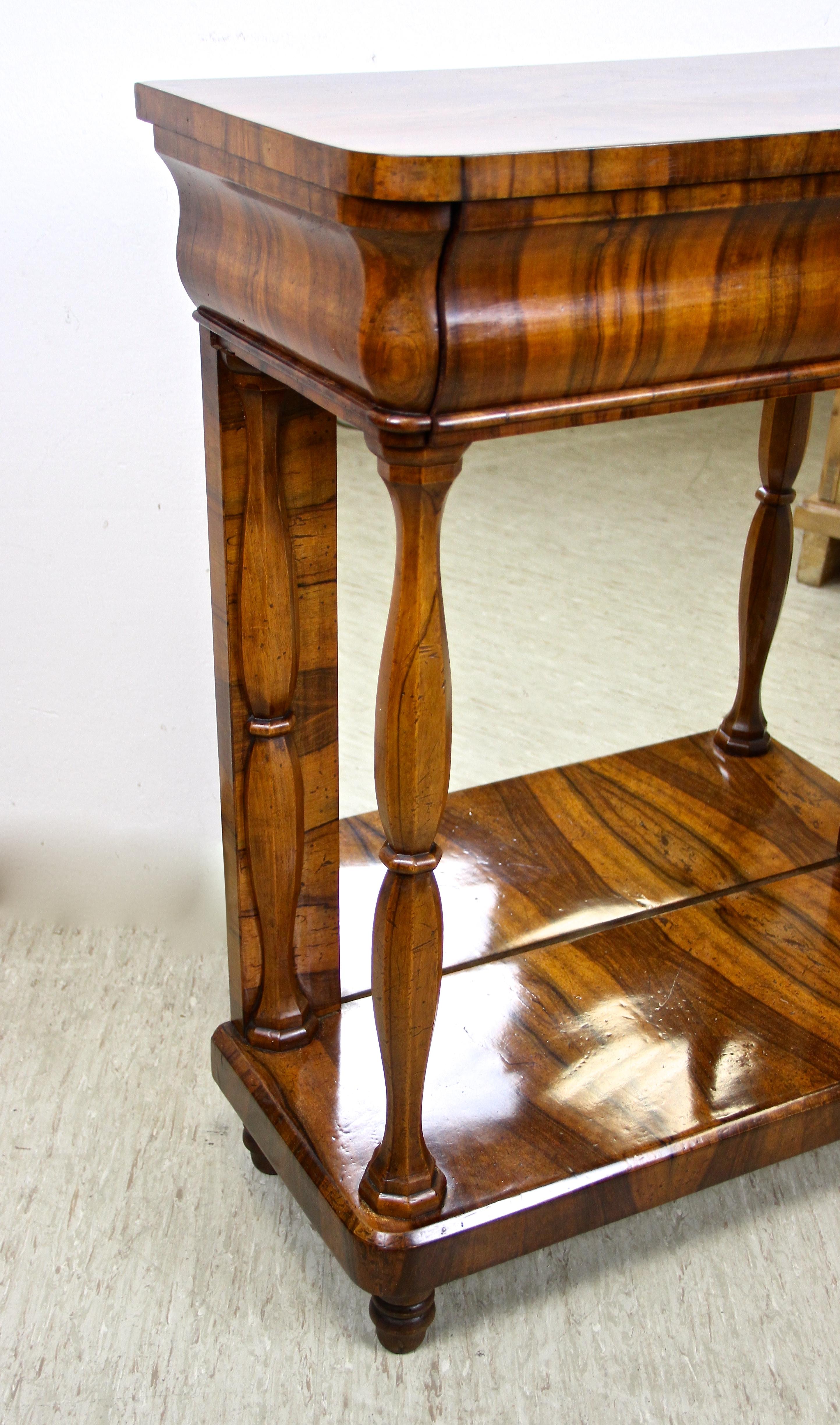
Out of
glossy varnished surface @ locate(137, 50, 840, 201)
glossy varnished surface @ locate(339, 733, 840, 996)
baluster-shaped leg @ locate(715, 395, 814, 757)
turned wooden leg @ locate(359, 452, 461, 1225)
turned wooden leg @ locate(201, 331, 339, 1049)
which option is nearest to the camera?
glossy varnished surface @ locate(137, 50, 840, 201)

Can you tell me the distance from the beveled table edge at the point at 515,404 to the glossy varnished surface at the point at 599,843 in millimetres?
663

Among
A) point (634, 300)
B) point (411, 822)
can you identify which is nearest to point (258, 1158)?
point (411, 822)

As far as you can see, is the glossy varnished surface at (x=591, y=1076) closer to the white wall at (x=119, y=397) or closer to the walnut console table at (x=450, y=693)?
the walnut console table at (x=450, y=693)

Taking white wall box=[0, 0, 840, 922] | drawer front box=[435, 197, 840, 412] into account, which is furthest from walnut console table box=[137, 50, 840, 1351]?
white wall box=[0, 0, 840, 922]

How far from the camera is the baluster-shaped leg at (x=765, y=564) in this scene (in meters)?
1.70

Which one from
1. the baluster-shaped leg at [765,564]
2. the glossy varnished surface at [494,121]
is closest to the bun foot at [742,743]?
the baluster-shaped leg at [765,564]

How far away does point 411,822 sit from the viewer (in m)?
0.98

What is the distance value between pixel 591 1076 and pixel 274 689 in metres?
0.47

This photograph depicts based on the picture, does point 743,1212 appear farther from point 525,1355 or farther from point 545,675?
point 545,675

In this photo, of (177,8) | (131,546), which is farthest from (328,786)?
(177,8)

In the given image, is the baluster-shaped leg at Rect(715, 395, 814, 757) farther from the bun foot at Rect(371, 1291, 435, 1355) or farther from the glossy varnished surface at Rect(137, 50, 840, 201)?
the bun foot at Rect(371, 1291, 435, 1355)

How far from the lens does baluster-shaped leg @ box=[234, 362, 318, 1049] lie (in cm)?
112

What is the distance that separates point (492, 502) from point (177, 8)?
1.95m

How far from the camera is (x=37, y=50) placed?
4.30ft
